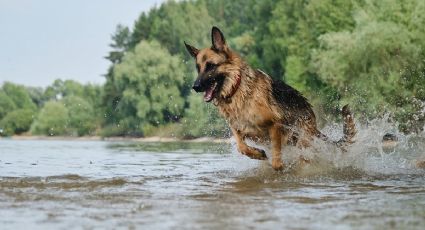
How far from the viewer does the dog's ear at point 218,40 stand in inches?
381

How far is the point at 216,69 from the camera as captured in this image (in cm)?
976

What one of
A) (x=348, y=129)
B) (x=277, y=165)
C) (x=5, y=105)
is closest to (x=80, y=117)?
(x=5, y=105)

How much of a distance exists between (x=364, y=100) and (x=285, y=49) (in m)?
32.7

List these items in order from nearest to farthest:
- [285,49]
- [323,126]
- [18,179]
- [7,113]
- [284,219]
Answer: [284,219], [18,179], [323,126], [285,49], [7,113]

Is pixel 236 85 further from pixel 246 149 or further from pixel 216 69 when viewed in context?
pixel 246 149

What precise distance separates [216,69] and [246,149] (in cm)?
125

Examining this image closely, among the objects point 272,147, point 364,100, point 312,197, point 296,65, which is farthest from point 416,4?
point 312,197

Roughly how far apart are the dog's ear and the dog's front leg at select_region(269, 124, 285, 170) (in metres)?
1.34

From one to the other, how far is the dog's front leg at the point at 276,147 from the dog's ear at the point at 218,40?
1341mm

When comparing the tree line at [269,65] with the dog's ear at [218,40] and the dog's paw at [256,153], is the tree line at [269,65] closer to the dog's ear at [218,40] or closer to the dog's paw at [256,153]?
the dog's paw at [256,153]

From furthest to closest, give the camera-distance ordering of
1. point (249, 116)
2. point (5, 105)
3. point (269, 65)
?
point (5, 105)
point (269, 65)
point (249, 116)

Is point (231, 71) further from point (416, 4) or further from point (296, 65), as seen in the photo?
point (296, 65)

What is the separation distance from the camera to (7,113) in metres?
135

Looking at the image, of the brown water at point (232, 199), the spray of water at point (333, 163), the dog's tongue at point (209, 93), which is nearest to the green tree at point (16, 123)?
the brown water at point (232, 199)
